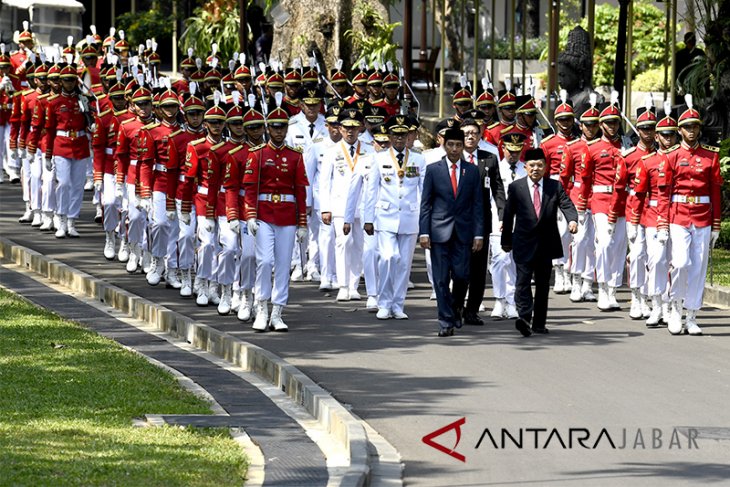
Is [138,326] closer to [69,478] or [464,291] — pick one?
[464,291]

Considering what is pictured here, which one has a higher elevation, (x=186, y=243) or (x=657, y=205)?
(x=657, y=205)

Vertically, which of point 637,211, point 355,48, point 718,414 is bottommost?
point 718,414

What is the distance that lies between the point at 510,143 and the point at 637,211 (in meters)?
1.45

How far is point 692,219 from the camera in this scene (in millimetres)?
16297

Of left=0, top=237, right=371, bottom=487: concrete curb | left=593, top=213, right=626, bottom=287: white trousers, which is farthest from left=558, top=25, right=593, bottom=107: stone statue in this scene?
left=0, top=237, right=371, bottom=487: concrete curb

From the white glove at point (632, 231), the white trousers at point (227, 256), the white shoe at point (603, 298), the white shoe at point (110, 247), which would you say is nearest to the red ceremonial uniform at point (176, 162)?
the white trousers at point (227, 256)

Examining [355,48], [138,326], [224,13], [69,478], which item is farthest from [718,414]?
[224,13]

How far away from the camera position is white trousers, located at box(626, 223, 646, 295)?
678 inches

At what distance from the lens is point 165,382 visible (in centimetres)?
1296

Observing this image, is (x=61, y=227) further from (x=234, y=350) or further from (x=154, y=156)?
(x=234, y=350)

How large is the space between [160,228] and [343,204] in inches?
79.4

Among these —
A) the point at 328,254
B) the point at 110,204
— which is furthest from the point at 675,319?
the point at 110,204

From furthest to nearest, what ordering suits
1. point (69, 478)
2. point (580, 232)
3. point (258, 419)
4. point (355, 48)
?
point (355, 48) → point (580, 232) → point (258, 419) → point (69, 478)

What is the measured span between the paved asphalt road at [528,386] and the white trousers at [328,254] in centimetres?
39
